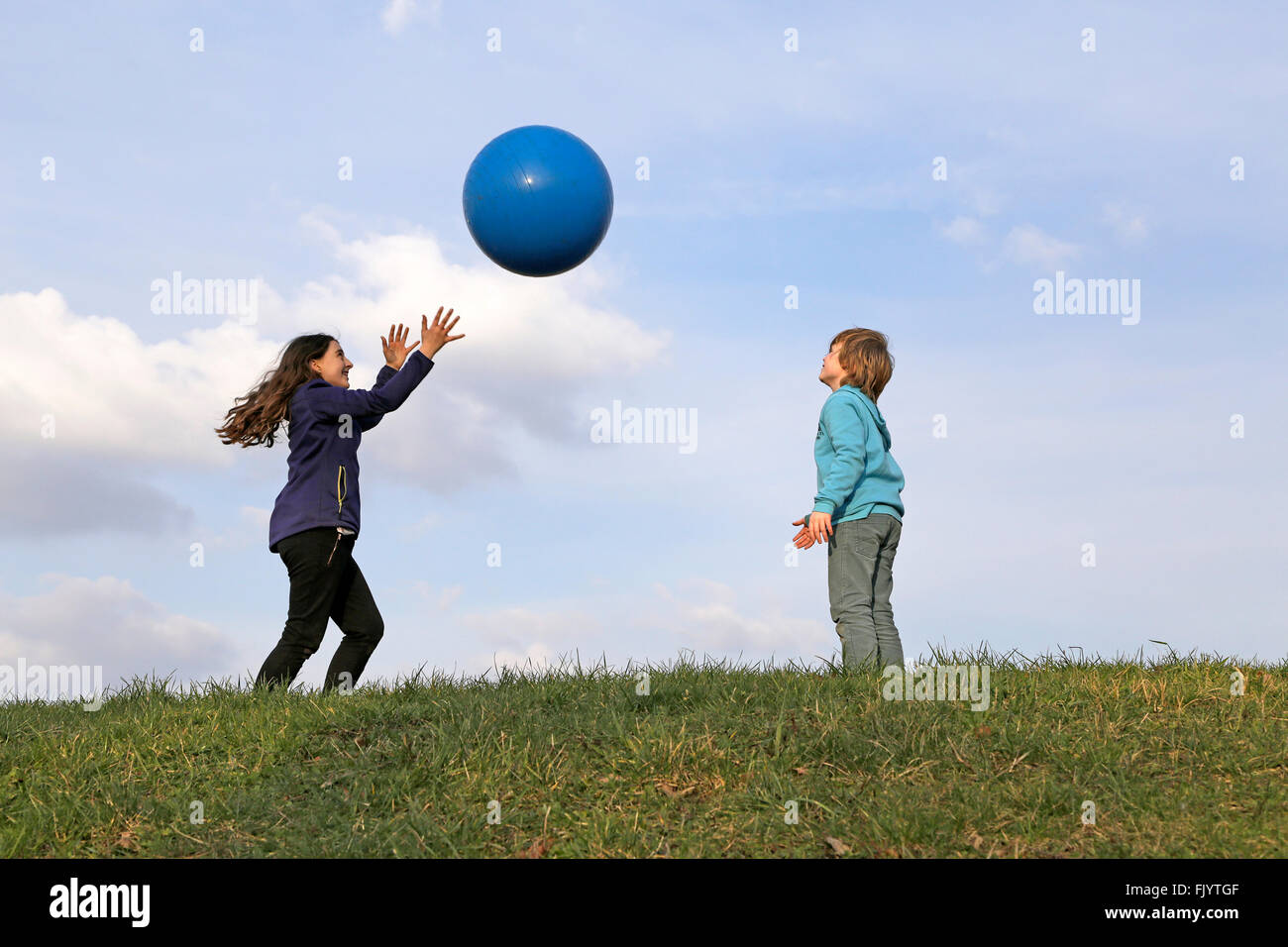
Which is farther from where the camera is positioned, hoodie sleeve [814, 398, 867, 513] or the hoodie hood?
the hoodie hood

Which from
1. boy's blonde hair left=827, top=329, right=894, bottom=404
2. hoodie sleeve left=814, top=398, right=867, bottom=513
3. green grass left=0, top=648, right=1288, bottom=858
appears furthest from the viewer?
boy's blonde hair left=827, top=329, right=894, bottom=404

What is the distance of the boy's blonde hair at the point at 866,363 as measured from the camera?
8.47m

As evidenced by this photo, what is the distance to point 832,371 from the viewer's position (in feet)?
28.0

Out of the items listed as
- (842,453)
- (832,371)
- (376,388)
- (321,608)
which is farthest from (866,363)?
(321,608)

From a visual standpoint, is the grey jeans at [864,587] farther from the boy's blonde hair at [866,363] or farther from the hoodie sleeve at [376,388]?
the hoodie sleeve at [376,388]

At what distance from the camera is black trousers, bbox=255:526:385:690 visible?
26.2 feet

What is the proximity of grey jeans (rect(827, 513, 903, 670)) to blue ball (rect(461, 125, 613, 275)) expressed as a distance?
2871 millimetres

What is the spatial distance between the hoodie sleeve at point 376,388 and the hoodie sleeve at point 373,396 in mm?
111

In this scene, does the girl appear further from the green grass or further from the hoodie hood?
the hoodie hood

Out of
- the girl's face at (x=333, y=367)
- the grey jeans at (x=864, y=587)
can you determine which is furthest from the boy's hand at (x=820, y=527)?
the girl's face at (x=333, y=367)

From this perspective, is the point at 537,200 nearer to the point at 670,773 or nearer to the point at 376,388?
the point at 376,388

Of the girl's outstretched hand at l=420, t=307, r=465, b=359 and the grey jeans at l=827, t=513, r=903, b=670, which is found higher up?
the girl's outstretched hand at l=420, t=307, r=465, b=359

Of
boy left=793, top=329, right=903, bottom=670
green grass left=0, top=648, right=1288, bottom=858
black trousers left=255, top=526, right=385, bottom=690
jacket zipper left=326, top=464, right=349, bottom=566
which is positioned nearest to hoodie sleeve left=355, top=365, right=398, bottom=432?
jacket zipper left=326, top=464, right=349, bottom=566

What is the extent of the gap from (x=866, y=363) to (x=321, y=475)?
13.4 feet
